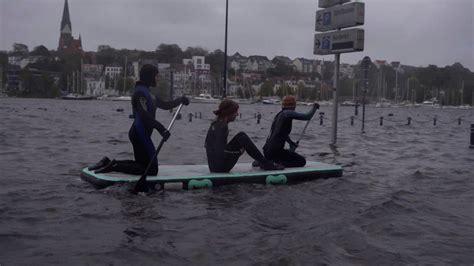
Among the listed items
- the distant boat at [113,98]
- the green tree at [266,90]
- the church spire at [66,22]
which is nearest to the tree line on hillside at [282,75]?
the green tree at [266,90]

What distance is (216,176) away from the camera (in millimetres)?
8000

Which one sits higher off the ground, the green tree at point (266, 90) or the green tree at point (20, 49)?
the green tree at point (20, 49)

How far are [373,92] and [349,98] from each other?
9.80 m

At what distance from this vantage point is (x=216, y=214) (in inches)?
259

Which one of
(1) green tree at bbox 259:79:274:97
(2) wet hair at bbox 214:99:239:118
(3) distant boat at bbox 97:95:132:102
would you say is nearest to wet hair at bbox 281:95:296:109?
(2) wet hair at bbox 214:99:239:118

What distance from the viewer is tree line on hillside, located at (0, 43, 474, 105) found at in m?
105

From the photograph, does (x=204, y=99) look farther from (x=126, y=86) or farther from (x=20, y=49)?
(x=20, y=49)

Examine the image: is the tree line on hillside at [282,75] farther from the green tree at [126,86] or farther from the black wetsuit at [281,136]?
the black wetsuit at [281,136]

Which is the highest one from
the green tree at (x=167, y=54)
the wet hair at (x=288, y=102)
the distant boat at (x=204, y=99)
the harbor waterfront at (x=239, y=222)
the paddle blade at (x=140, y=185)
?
the green tree at (x=167, y=54)

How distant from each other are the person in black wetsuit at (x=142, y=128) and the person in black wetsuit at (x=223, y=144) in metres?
0.96

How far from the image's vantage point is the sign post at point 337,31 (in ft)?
50.2

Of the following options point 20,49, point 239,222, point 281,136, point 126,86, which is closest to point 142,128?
point 239,222

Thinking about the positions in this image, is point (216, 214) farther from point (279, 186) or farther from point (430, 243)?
point (430, 243)

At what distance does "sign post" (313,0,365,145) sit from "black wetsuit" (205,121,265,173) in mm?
8169
